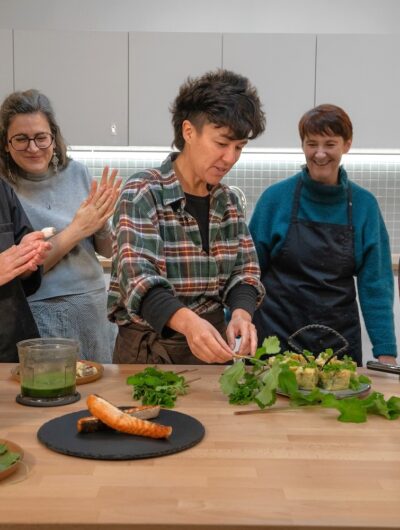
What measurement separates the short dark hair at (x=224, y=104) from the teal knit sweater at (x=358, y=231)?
75cm

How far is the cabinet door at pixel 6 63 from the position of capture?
12.6ft

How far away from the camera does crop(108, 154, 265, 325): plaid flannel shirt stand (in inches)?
67.2

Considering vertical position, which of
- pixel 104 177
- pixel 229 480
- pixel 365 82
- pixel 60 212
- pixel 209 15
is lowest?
pixel 229 480

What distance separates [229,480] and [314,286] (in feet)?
4.85

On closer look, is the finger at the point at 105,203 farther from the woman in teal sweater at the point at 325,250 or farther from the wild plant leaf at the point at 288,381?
the wild plant leaf at the point at 288,381

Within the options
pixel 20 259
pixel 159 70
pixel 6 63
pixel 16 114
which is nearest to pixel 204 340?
pixel 20 259

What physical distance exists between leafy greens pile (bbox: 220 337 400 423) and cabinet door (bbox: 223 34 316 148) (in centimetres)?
255

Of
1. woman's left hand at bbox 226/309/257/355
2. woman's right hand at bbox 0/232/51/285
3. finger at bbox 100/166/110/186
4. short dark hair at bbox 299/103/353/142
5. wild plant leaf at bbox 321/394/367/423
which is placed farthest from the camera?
short dark hair at bbox 299/103/353/142

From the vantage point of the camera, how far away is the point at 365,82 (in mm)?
3818

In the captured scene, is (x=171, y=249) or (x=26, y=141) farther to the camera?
(x=26, y=141)

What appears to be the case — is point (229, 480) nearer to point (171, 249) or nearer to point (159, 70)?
point (171, 249)

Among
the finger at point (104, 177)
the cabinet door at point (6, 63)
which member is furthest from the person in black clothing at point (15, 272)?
the cabinet door at point (6, 63)

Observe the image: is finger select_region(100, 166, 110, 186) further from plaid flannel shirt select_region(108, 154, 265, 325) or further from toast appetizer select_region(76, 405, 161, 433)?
toast appetizer select_region(76, 405, 161, 433)

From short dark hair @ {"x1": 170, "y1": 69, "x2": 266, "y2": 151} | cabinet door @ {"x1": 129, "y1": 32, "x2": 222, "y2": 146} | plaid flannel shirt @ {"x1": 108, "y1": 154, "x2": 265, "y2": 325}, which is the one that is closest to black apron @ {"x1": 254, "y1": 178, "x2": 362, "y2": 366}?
plaid flannel shirt @ {"x1": 108, "y1": 154, "x2": 265, "y2": 325}
